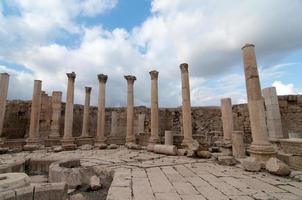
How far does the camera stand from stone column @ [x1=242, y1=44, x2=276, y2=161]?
7238mm

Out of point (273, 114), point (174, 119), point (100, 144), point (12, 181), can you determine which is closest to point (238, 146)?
point (273, 114)

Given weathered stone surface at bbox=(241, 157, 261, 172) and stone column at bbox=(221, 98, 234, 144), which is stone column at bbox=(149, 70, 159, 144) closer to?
stone column at bbox=(221, 98, 234, 144)

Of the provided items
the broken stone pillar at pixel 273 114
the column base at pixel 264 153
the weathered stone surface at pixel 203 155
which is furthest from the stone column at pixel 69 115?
the broken stone pillar at pixel 273 114

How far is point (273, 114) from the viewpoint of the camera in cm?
1287

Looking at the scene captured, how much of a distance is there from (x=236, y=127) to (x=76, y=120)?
→ 58.9ft

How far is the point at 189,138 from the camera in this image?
40.6 feet

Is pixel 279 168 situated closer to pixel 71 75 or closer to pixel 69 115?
pixel 69 115

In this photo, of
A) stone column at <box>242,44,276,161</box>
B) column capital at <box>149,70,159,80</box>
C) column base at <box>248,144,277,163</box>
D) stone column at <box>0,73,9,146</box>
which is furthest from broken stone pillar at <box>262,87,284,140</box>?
stone column at <box>0,73,9,146</box>

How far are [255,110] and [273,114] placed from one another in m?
6.40

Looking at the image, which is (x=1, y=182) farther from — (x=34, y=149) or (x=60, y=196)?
(x=34, y=149)

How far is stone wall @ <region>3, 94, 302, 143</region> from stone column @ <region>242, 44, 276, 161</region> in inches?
386

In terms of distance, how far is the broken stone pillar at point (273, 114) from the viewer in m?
12.6

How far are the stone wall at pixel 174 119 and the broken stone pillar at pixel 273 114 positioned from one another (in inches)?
177

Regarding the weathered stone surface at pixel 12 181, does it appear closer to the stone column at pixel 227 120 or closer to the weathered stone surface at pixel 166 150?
the weathered stone surface at pixel 166 150
